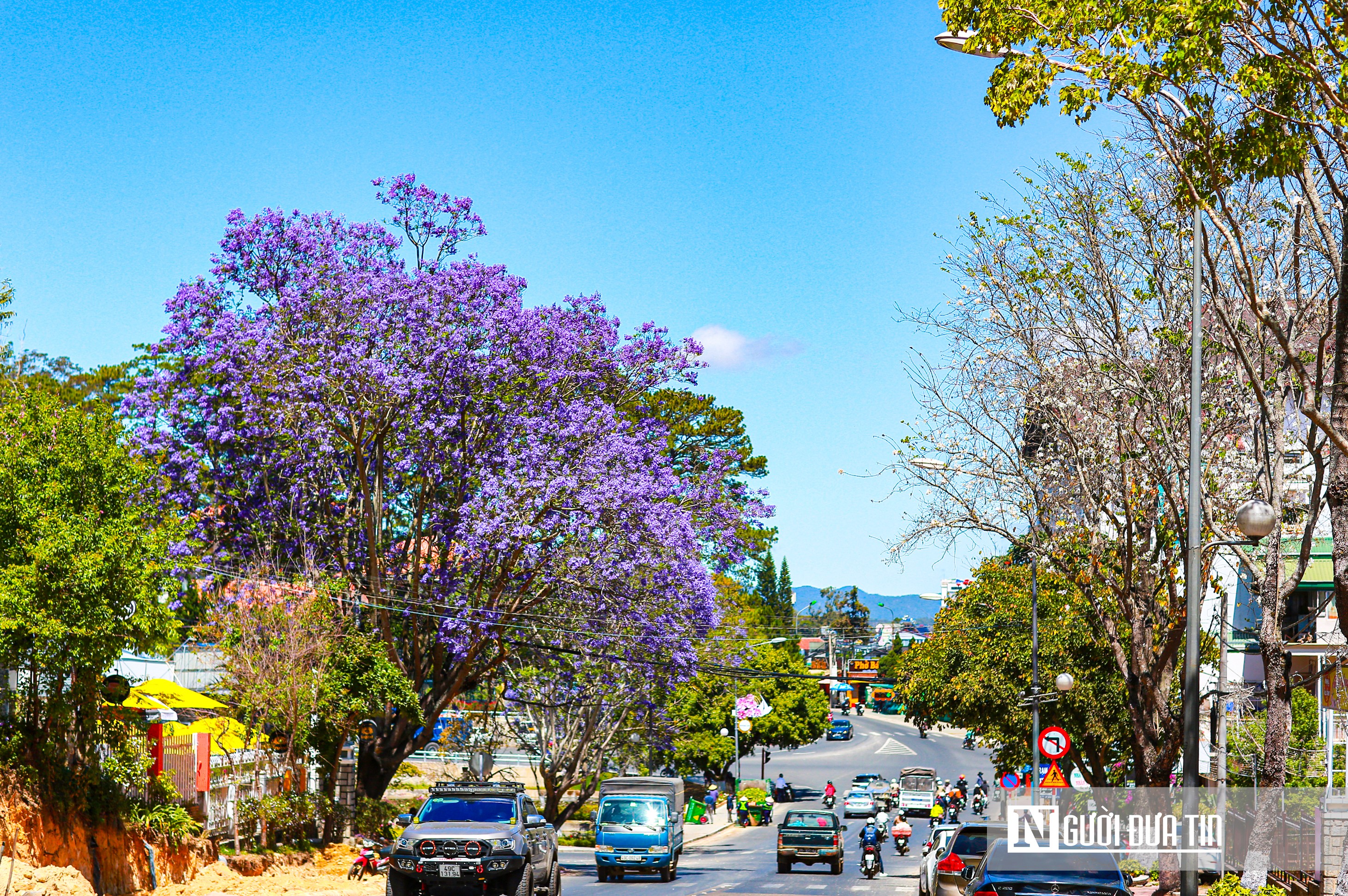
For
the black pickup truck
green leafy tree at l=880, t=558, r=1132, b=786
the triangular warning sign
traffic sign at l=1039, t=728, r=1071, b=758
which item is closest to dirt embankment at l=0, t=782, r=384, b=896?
the triangular warning sign

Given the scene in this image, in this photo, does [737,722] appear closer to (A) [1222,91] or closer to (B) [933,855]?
(B) [933,855]

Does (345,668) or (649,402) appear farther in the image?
(649,402)

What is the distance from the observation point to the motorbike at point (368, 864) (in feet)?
84.7

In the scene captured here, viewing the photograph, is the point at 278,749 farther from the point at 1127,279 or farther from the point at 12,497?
the point at 1127,279

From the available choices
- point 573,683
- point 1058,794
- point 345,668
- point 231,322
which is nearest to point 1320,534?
point 1058,794

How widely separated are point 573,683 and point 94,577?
21.5 metres

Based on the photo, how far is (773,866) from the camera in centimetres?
3884

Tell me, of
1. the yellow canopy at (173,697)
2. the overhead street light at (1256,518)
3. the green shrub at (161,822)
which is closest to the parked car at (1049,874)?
the overhead street light at (1256,518)

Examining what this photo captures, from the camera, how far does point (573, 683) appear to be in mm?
40250

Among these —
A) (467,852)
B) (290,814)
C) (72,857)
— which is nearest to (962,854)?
(467,852)

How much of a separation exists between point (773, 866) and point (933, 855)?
1448 cm

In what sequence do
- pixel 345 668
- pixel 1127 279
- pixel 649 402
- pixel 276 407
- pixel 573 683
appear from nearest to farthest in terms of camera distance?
pixel 1127 279
pixel 345 668
pixel 276 407
pixel 649 402
pixel 573 683

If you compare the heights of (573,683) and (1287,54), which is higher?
(1287,54)

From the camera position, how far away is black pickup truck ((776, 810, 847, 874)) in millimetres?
36250
